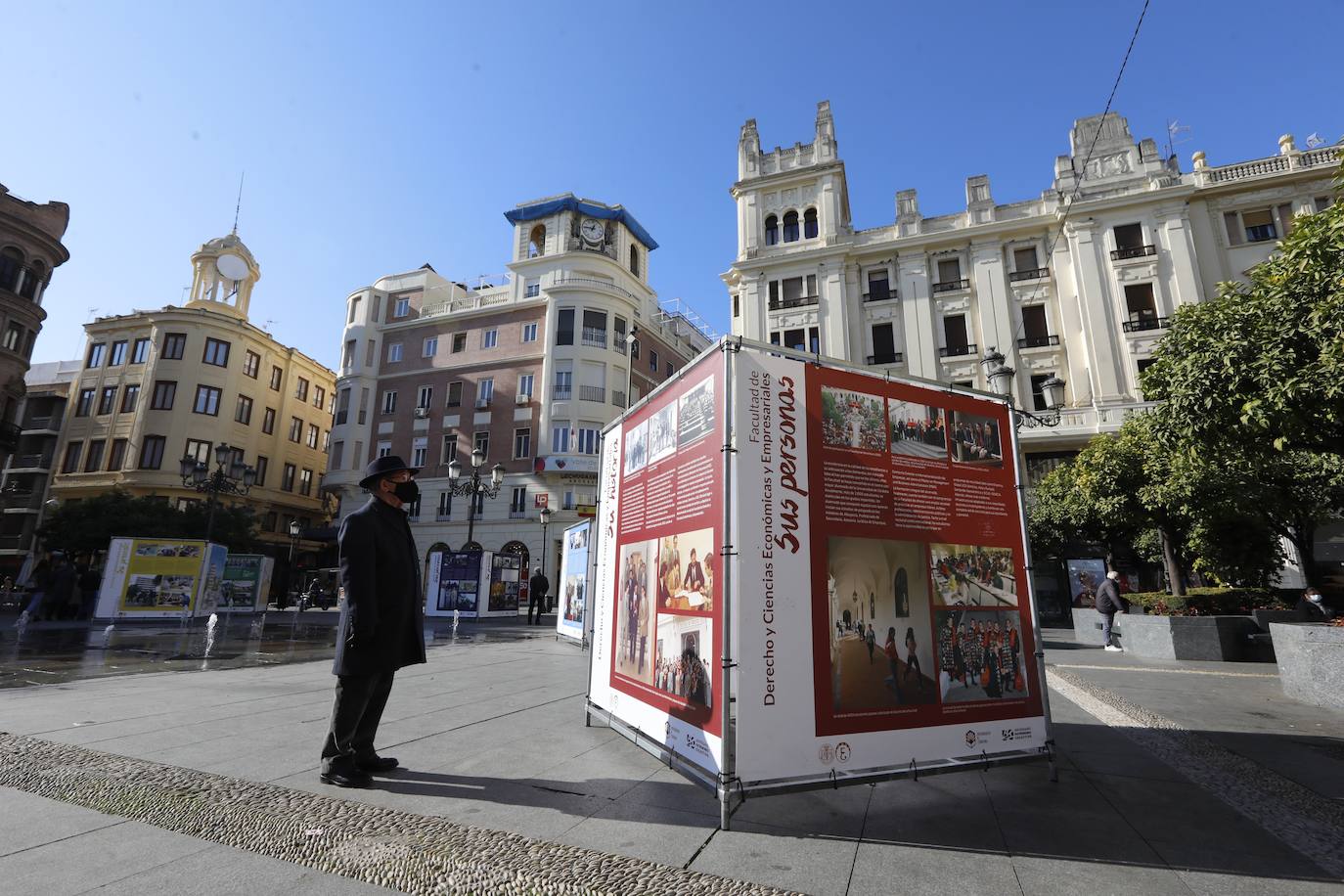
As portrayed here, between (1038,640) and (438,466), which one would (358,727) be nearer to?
(1038,640)

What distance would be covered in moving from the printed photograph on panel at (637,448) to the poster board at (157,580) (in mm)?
18152

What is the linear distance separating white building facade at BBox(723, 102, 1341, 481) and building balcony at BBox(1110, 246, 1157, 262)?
0.04m

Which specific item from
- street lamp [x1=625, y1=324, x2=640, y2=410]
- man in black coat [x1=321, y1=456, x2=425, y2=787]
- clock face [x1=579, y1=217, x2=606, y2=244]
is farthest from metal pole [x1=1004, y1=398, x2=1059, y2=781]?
clock face [x1=579, y1=217, x2=606, y2=244]

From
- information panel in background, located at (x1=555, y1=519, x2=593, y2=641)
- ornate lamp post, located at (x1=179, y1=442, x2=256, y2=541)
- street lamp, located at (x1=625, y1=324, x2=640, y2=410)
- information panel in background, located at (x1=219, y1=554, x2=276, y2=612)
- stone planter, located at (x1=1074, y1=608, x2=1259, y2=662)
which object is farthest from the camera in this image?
information panel in background, located at (x1=219, y1=554, x2=276, y2=612)

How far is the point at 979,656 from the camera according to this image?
3.94 metres

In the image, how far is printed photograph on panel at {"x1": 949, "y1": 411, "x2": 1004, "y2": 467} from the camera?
13.9 ft

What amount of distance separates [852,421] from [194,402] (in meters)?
41.9

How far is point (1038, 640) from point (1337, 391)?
4265mm

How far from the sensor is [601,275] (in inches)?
1473

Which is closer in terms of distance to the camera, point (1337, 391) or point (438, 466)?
point (1337, 391)

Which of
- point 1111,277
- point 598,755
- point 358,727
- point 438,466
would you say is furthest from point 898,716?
point 438,466

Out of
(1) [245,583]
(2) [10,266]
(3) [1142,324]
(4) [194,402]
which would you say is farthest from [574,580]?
(2) [10,266]

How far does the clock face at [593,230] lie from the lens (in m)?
38.0

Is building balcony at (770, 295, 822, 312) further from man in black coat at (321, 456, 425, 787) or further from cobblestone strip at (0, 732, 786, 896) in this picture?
cobblestone strip at (0, 732, 786, 896)
